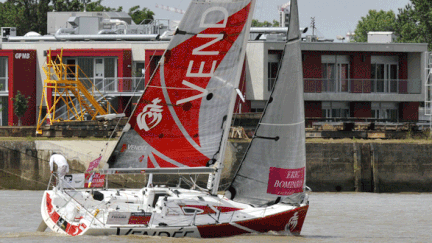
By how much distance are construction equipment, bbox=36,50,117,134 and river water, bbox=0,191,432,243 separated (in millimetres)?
12784

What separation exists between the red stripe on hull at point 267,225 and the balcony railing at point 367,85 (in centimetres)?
2974

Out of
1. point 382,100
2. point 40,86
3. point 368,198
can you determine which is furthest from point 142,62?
point 368,198

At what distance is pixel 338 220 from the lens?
24172mm

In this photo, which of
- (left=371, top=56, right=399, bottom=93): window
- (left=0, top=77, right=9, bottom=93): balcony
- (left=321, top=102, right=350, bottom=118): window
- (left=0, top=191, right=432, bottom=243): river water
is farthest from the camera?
(left=371, top=56, right=399, bottom=93): window

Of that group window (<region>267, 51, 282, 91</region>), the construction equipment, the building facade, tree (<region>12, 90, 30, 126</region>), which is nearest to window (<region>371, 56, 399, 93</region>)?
the building facade

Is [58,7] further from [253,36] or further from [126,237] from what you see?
[126,237]

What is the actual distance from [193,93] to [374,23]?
292ft

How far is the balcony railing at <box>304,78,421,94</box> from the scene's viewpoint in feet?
160

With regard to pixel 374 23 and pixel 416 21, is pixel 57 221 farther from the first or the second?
pixel 374 23

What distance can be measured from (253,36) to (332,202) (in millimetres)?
25432

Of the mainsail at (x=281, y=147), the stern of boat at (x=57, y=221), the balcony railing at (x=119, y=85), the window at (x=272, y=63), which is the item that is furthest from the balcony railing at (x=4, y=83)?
the mainsail at (x=281, y=147)

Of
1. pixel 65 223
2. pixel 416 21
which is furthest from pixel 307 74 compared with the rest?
pixel 416 21

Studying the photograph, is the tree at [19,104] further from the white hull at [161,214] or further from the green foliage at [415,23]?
the green foliage at [415,23]

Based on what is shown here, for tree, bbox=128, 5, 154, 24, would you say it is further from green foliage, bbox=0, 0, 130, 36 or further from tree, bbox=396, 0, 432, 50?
tree, bbox=396, 0, 432, 50
